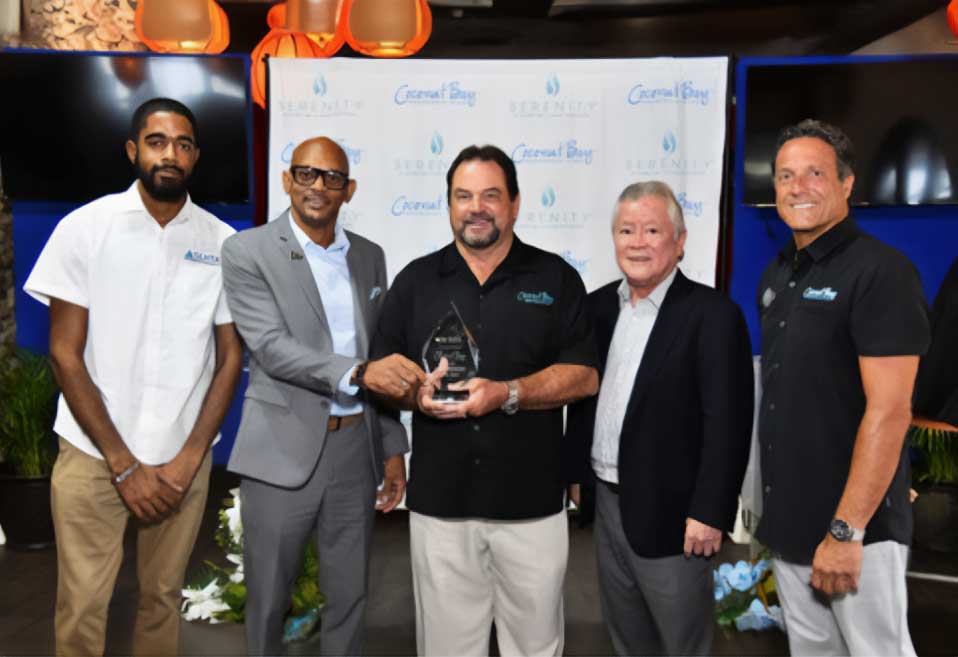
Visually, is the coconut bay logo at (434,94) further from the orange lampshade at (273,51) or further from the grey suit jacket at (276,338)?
the grey suit jacket at (276,338)

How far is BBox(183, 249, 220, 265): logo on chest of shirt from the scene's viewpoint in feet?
8.94

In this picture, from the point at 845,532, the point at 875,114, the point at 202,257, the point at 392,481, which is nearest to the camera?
the point at 845,532

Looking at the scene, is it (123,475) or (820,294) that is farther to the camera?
(123,475)

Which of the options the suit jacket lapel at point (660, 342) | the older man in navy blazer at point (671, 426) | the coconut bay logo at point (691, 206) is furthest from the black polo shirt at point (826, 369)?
the coconut bay logo at point (691, 206)

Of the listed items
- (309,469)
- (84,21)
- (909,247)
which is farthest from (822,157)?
(84,21)

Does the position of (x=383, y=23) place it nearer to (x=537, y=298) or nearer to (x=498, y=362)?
(x=537, y=298)

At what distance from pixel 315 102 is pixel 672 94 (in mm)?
1793

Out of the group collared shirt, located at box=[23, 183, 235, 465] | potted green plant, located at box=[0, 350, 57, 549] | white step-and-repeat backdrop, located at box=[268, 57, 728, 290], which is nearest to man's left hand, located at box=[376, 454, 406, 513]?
collared shirt, located at box=[23, 183, 235, 465]

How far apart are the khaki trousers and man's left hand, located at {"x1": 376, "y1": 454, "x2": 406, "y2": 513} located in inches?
21.5

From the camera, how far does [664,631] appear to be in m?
2.49

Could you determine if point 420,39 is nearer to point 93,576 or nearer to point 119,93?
point 119,93

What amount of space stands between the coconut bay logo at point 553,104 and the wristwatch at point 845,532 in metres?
2.94

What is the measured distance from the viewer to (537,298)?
2537 millimetres

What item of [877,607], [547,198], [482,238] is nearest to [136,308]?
[482,238]
